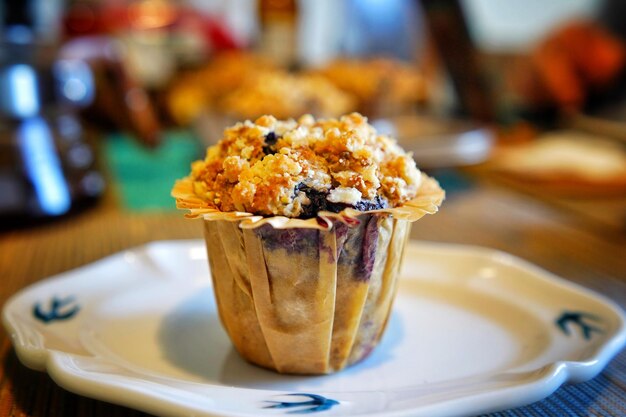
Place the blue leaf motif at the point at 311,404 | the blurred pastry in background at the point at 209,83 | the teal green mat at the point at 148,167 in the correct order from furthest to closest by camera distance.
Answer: the blurred pastry in background at the point at 209,83
the teal green mat at the point at 148,167
the blue leaf motif at the point at 311,404

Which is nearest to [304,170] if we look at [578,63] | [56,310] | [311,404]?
[311,404]

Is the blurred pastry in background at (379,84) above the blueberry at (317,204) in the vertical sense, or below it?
below

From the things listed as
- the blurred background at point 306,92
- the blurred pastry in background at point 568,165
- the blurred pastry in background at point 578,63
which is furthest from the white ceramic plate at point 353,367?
the blurred pastry in background at point 578,63

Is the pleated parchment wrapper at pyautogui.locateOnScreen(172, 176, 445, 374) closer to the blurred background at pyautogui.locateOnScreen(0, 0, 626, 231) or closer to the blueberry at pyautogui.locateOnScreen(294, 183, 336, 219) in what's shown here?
the blueberry at pyautogui.locateOnScreen(294, 183, 336, 219)

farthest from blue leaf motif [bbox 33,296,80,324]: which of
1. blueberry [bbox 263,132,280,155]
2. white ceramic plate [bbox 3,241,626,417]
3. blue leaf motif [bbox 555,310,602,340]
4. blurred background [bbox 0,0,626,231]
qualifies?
blue leaf motif [bbox 555,310,602,340]

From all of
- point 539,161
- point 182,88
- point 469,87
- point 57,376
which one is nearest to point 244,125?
point 57,376

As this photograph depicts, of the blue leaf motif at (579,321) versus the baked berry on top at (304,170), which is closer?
the baked berry on top at (304,170)

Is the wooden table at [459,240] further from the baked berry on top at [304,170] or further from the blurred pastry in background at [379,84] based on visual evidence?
the blurred pastry in background at [379,84]
